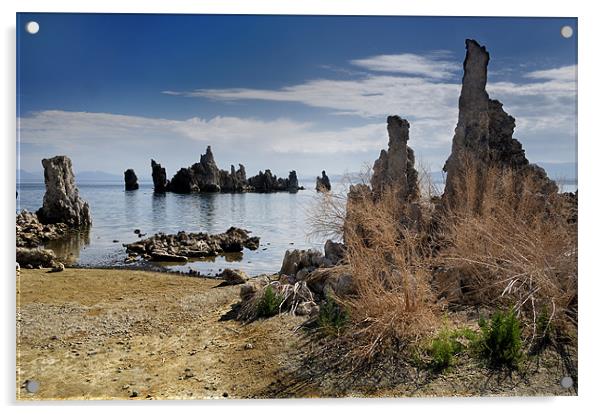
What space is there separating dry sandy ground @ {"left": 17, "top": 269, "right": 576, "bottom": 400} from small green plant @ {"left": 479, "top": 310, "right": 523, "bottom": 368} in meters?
0.12

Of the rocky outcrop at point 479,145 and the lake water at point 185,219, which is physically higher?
the rocky outcrop at point 479,145

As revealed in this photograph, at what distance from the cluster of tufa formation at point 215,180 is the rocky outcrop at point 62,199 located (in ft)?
2.66

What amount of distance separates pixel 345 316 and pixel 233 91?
2.34m

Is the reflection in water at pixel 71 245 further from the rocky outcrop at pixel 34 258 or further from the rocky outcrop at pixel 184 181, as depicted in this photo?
the rocky outcrop at pixel 184 181

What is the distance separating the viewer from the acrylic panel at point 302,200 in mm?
4480

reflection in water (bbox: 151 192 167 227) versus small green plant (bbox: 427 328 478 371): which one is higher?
reflection in water (bbox: 151 192 167 227)

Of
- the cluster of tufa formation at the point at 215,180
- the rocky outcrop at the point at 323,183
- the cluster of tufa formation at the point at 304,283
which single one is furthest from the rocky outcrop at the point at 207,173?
the cluster of tufa formation at the point at 304,283

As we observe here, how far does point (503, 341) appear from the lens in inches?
171

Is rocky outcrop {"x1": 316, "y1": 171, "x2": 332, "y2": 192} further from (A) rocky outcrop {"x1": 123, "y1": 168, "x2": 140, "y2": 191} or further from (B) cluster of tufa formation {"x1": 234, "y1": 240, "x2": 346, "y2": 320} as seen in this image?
(A) rocky outcrop {"x1": 123, "y1": 168, "x2": 140, "y2": 191}

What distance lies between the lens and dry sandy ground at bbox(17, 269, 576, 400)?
170 inches

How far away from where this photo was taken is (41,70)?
15.0ft

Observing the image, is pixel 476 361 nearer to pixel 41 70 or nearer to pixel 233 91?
pixel 233 91

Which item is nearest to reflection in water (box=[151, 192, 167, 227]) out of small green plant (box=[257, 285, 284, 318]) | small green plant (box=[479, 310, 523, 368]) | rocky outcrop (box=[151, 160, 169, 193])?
rocky outcrop (box=[151, 160, 169, 193])
